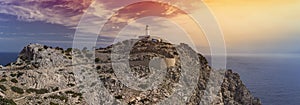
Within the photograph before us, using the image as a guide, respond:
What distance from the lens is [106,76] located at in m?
51.6

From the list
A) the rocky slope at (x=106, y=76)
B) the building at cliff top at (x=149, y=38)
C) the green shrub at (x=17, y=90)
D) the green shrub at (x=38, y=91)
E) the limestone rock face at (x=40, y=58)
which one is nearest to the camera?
the green shrub at (x=17, y=90)

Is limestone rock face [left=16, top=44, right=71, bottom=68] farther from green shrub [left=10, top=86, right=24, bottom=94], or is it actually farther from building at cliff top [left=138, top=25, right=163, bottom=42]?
building at cliff top [left=138, top=25, right=163, bottom=42]

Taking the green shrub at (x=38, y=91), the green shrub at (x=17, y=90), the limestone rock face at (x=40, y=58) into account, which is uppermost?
the limestone rock face at (x=40, y=58)

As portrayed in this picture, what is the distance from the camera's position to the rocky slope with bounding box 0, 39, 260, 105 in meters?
43.0

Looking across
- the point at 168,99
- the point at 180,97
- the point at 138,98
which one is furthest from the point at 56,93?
the point at 180,97

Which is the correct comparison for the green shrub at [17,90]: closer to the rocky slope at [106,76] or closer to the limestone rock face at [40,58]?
the rocky slope at [106,76]

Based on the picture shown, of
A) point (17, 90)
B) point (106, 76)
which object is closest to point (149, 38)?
point (106, 76)

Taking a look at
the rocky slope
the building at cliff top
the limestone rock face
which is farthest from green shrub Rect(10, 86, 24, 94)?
the building at cliff top

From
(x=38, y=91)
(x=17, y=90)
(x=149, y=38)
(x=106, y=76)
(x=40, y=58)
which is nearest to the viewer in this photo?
(x=17, y=90)

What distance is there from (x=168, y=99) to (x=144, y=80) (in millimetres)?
4631

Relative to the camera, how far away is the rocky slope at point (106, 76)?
43.0 meters

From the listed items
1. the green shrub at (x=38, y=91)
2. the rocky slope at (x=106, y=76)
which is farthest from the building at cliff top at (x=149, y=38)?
the green shrub at (x=38, y=91)

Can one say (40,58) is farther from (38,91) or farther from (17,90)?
(17,90)

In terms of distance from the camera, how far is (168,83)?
54.8 m
